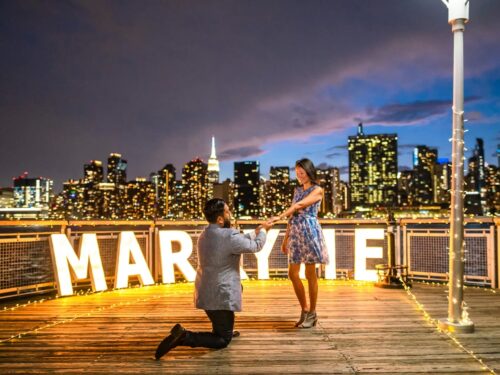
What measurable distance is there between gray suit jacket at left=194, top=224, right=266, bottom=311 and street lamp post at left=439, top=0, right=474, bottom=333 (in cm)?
242

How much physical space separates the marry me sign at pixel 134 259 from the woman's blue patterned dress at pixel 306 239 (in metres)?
4.12

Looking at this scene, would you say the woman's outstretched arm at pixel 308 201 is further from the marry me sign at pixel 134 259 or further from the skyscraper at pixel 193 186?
the skyscraper at pixel 193 186

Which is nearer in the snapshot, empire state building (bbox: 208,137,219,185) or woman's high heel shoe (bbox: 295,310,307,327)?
woman's high heel shoe (bbox: 295,310,307,327)

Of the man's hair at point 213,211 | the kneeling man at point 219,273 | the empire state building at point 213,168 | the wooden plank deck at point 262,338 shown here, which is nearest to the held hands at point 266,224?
the kneeling man at point 219,273

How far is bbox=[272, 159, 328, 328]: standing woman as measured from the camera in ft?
17.9

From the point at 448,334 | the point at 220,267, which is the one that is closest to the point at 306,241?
the point at 220,267

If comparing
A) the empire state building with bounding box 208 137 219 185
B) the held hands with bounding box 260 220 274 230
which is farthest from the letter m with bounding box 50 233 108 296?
the empire state building with bounding box 208 137 219 185

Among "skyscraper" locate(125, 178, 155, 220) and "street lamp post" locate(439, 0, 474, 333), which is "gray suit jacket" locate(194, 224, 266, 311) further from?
"skyscraper" locate(125, 178, 155, 220)

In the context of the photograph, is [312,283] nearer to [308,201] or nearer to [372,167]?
[308,201]

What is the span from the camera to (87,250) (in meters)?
8.36

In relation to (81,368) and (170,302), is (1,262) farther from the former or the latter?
(81,368)

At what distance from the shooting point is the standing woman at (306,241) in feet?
17.9

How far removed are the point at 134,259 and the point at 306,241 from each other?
477 cm

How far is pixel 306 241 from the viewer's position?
17.9 feet
